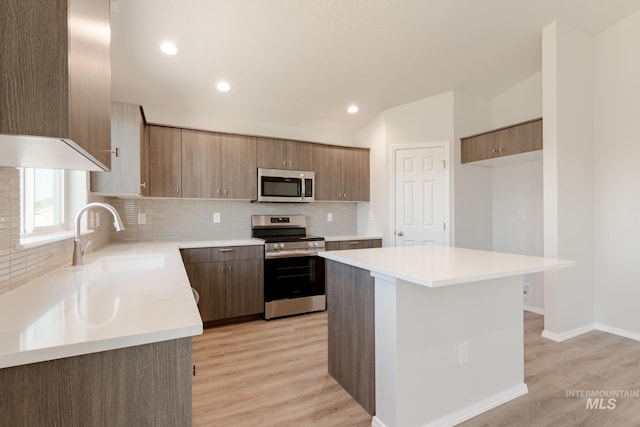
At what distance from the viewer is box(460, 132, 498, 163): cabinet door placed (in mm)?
3379

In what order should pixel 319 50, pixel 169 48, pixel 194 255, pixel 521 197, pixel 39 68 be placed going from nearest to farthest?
pixel 39 68 → pixel 169 48 → pixel 319 50 → pixel 194 255 → pixel 521 197

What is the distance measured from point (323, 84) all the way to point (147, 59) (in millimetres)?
1710

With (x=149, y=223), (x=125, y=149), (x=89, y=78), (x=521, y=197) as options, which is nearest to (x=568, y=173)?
(x=521, y=197)

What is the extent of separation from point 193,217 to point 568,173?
4.00 meters

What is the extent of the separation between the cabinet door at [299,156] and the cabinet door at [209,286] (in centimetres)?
152

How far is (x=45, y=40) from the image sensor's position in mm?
636

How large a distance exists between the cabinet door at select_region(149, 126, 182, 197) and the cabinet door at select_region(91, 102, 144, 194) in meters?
0.49

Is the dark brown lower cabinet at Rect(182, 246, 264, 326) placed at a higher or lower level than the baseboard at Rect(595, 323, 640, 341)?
higher

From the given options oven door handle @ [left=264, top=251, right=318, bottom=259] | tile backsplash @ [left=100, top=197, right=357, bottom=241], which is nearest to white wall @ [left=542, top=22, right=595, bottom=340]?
oven door handle @ [left=264, top=251, right=318, bottom=259]

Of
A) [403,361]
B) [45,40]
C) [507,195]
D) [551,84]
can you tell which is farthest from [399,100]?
[45,40]

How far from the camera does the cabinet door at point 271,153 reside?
11.9 feet

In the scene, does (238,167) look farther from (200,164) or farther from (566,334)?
(566,334)

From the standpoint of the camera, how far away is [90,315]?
0.88 metres

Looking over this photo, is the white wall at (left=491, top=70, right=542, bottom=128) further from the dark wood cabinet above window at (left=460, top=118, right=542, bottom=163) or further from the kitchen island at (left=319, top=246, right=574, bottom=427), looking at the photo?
the kitchen island at (left=319, top=246, right=574, bottom=427)
